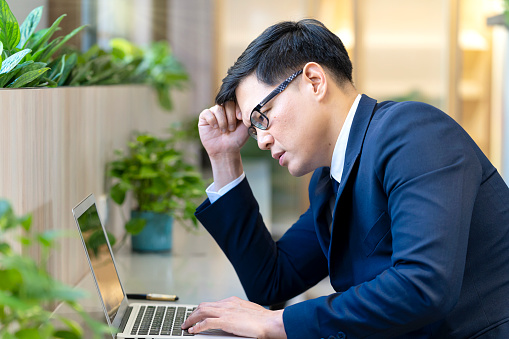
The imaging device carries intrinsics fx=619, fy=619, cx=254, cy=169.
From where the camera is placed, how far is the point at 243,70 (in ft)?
4.13

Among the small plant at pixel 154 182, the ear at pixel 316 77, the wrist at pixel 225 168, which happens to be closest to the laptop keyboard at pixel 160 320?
the wrist at pixel 225 168

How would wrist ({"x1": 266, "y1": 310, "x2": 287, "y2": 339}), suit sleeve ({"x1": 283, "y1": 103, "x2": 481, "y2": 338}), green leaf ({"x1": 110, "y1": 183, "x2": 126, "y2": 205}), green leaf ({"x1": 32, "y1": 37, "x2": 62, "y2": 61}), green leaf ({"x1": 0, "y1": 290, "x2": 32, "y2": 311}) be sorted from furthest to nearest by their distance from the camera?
green leaf ({"x1": 110, "y1": 183, "x2": 126, "y2": 205}) < green leaf ({"x1": 32, "y1": 37, "x2": 62, "y2": 61}) < wrist ({"x1": 266, "y1": 310, "x2": 287, "y2": 339}) < suit sleeve ({"x1": 283, "y1": 103, "x2": 481, "y2": 338}) < green leaf ({"x1": 0, "y1": 290, "x2": 32, "y2": 311})

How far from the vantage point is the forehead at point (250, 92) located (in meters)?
1.24

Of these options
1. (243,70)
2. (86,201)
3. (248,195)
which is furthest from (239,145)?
(86,201)

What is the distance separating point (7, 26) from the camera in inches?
49.1

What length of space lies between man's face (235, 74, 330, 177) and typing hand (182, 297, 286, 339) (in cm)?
29

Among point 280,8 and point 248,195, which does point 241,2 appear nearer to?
point 280,8

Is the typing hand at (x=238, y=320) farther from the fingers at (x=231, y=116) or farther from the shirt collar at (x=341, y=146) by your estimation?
the fingers at (x=231, y=116)

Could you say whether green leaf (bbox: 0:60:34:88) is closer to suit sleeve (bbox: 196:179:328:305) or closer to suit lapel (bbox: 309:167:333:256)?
suit sleeve (bbox: 196:179:328:305)

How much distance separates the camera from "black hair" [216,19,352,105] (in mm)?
1221

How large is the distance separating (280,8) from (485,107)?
1.93 m

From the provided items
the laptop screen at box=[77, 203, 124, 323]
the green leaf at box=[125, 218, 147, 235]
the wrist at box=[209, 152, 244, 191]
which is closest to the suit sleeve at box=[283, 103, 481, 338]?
the laptop screen at box=[77, 203, 124, 323]

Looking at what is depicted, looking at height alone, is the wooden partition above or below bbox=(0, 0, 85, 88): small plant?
below

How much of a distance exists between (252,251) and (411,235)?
0.56 meters
